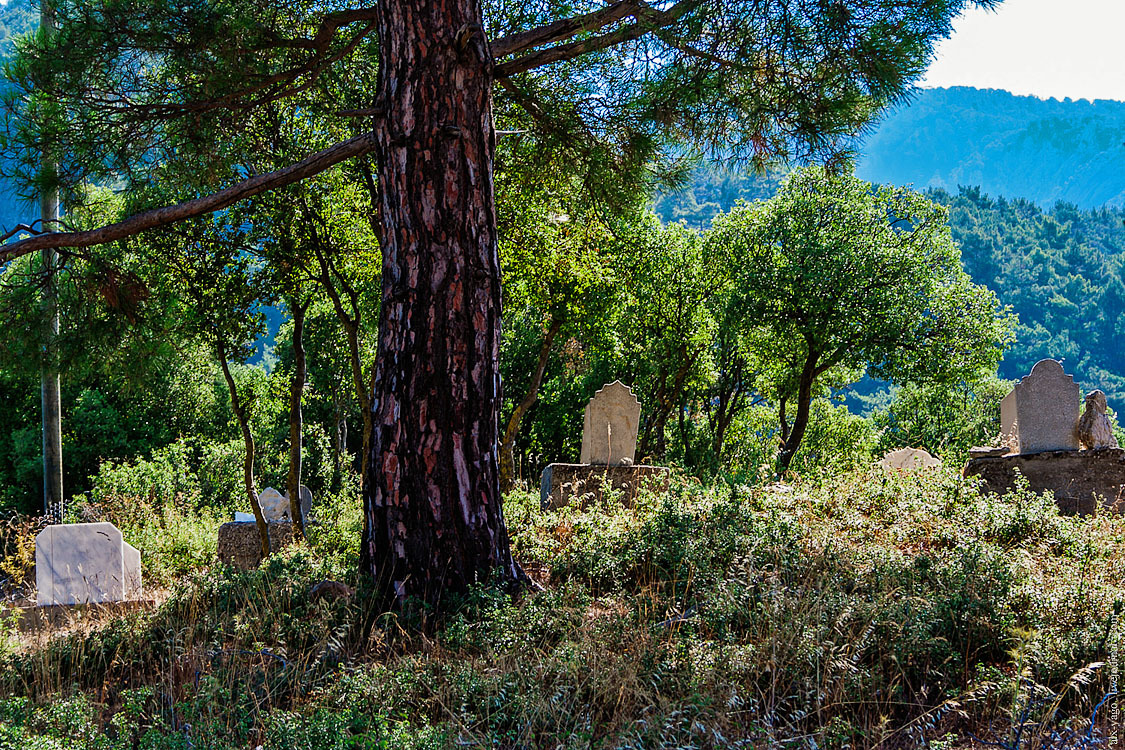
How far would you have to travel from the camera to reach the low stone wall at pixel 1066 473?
7.59 meters

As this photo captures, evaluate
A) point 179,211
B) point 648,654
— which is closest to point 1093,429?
point 648,654

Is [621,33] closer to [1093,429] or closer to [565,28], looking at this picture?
[565,28]

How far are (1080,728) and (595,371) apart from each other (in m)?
21.3

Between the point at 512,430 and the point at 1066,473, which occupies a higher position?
the point at 512,430

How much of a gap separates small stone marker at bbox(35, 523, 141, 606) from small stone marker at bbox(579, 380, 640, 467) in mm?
4894

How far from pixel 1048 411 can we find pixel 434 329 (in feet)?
21.9

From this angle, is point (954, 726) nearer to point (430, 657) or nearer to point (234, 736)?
point (430, 657)

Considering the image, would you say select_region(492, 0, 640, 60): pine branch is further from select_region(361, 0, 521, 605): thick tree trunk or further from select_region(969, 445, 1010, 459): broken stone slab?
select_region(969, 445, 1010, 459): broken stone slab

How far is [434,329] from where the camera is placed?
4258 mm

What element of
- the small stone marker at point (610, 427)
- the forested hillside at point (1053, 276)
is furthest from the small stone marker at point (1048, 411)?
the forested hillside at point (1053, 276)

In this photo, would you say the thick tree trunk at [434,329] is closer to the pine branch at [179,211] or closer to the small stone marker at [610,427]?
the pine branch at [179,211]

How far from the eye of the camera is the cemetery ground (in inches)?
110

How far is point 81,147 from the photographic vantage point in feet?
19.7

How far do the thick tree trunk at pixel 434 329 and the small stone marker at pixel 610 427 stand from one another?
16.3 ft
